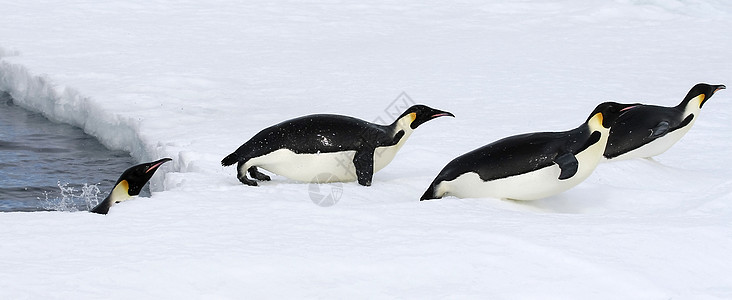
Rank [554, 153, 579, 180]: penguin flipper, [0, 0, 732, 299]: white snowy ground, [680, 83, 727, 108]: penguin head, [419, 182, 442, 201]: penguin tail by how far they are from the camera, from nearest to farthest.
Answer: [0, 0, 732, 299]: white snowy ground
[554, 153, 579, 180]: penguin flipper
[419, 182, 442, 201]: penguin tail
[680, 83, 727, 108]: penguin head

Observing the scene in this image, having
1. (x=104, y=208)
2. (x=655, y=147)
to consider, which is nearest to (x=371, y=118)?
(x=655, y=147)

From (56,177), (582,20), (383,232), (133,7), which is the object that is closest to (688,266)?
(383,232)

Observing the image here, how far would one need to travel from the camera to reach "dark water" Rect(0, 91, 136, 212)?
5480 millimetres

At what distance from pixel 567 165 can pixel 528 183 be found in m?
0.19

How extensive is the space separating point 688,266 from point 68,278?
193 cm

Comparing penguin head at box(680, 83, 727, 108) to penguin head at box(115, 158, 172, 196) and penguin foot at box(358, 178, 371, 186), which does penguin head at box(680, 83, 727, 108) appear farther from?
penguin head at box(115, 158, 172, 196)

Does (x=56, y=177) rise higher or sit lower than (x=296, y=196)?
lower

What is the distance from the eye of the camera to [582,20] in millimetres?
11234

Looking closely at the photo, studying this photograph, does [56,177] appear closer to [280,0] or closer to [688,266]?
[688,266]

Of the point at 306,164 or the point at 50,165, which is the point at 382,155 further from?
the point at 50,165

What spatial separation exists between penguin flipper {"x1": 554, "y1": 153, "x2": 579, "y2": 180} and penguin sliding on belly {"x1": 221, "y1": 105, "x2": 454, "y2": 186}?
0.74 meters

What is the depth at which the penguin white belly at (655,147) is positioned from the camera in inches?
201

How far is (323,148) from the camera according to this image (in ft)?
14.5

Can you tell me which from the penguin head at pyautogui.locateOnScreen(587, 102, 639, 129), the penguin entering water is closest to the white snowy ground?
the penguin entering water
